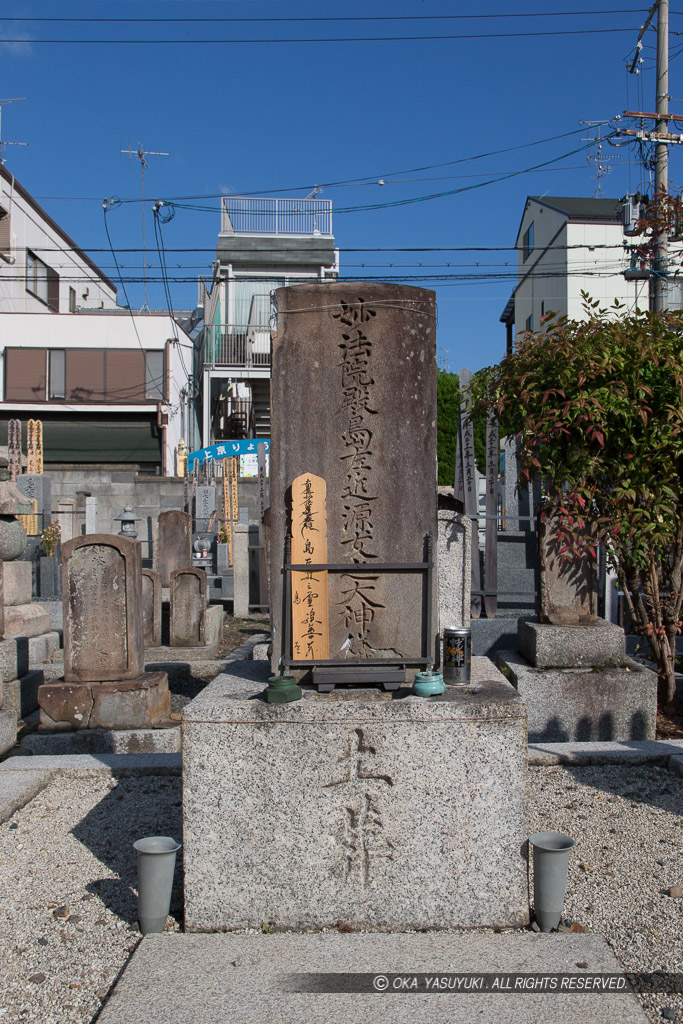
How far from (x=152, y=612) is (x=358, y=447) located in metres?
7.04

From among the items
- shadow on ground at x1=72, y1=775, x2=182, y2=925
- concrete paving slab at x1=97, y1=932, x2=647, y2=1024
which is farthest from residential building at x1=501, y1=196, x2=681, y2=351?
concrete paving slab at x1=97, y1=932, x2=647, y2=1024

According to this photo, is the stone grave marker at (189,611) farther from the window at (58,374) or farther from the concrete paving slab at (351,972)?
the window at (58,374)

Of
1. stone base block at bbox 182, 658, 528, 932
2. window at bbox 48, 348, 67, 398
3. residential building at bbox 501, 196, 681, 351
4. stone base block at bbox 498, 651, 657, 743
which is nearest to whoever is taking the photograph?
stone base block at bbox 182, 658, 528, 932

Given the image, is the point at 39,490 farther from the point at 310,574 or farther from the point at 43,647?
the point at 310,574

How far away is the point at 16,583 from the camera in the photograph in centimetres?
885

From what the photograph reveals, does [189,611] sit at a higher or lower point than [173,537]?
lower

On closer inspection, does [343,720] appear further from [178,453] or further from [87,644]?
[178,453]

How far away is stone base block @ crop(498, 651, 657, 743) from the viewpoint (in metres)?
6.13

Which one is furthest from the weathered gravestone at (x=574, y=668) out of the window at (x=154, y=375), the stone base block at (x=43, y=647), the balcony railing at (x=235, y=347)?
the window at (x=154, y=375)

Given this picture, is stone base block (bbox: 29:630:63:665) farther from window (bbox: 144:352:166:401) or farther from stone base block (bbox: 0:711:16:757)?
window (bbox: 144:352:166:401)

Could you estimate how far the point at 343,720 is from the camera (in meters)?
3.19

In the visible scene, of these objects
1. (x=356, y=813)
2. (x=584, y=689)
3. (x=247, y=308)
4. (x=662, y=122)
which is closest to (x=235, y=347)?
(x=247, y=308)

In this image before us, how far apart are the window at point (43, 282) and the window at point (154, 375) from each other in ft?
14.0

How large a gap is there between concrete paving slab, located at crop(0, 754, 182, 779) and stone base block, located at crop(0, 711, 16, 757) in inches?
44.9
